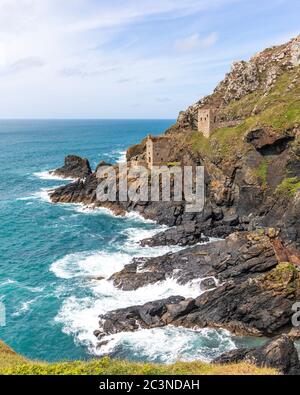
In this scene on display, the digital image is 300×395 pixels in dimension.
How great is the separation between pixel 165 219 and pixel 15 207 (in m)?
35.2

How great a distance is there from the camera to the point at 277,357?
28.3 meters

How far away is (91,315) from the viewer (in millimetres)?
42375

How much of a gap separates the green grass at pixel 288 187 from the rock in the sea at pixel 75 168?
197 ft

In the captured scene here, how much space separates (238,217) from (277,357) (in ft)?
125

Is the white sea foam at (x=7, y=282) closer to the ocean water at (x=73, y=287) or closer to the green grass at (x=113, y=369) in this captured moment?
the ocean water at (x=73, y=287)

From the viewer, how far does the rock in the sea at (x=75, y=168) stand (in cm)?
11006

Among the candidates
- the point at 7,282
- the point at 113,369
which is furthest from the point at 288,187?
the point at 113,369

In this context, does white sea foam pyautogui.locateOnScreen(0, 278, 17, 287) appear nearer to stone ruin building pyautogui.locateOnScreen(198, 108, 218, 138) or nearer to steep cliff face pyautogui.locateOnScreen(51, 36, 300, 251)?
steep cliff face pyautogui.locateOnScreen(51, 36, 300, 251)

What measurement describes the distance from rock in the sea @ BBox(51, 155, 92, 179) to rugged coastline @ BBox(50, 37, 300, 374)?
0.46 m

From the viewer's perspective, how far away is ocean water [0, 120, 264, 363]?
122 ft

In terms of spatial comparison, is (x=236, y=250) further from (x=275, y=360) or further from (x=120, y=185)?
(x=120, y=185)

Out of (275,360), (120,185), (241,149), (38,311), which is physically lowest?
(38,311)

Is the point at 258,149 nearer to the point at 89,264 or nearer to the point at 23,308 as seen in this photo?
the point at 89,264
